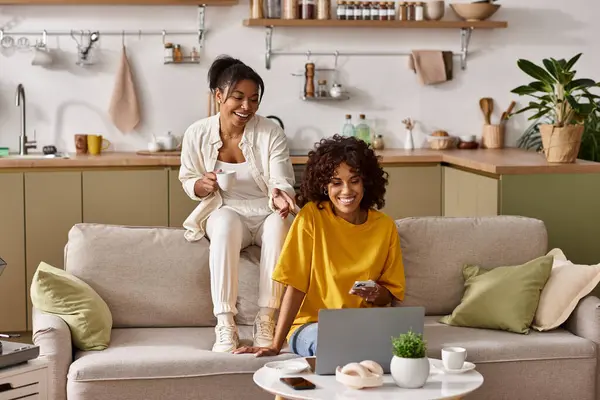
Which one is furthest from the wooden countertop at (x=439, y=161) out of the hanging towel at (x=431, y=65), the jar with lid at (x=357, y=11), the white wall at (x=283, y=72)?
the jar with lid at (x=357, y=11)

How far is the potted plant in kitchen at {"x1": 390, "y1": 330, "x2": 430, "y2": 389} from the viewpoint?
2.76 m

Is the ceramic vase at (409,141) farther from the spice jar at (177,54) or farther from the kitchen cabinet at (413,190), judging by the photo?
the spice jar at (177,54)

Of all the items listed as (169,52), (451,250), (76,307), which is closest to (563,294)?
(451,250)

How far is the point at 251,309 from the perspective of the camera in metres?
3.77

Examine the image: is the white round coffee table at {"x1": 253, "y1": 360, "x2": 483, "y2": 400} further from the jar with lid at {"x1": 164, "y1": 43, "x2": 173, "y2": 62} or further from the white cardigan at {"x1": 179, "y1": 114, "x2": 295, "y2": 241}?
the jar with lid at {"x1": 164, "y1": 43, "x2": 173, "y2": 62}

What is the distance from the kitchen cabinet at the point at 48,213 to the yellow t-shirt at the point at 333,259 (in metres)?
2.16

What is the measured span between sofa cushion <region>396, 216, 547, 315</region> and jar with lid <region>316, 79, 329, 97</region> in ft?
7.58

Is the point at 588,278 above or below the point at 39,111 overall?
below

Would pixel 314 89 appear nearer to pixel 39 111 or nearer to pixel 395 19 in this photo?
pixel 395 19

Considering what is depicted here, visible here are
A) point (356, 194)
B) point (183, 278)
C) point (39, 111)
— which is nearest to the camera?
point (356, 194)

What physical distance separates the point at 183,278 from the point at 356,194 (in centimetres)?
76

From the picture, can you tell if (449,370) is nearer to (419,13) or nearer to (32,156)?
(32,156)

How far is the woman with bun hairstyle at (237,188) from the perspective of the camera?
143 inches

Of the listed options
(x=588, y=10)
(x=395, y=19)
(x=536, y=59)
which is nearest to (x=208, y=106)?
(x=395, y=19)
